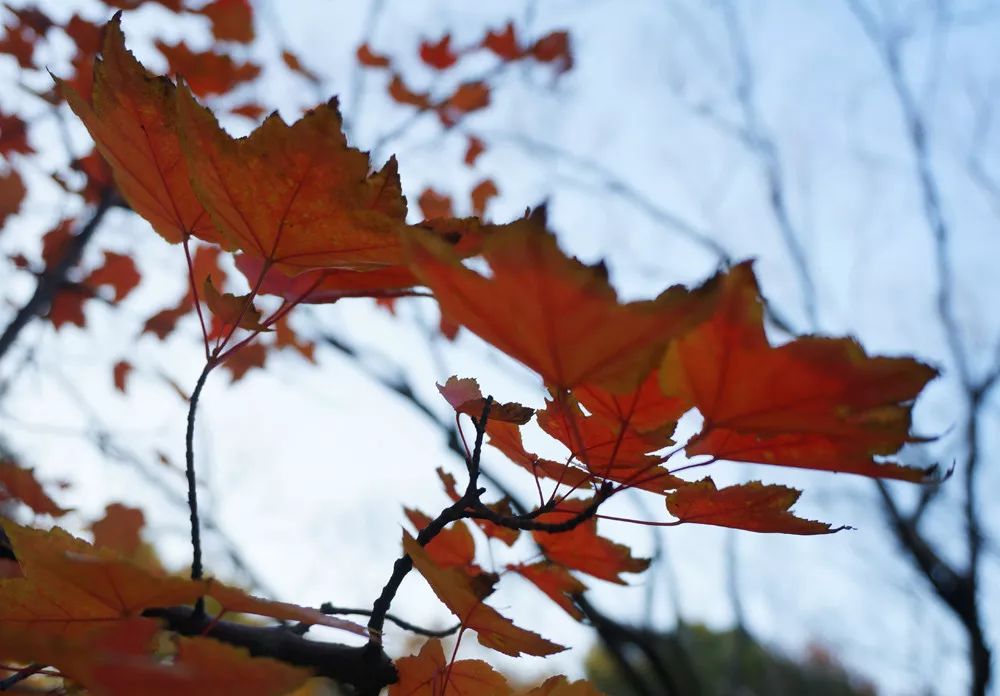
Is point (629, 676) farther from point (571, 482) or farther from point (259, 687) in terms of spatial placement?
point (259, 687)

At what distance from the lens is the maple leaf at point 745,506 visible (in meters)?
0.39

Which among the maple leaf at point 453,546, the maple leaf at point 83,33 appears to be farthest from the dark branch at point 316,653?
the maple leaf at point 83,33

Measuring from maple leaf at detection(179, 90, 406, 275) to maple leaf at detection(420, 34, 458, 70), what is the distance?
1625mm

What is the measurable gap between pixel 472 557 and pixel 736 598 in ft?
5.59

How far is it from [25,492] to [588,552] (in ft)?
1.85

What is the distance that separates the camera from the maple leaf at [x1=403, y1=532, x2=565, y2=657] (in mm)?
345

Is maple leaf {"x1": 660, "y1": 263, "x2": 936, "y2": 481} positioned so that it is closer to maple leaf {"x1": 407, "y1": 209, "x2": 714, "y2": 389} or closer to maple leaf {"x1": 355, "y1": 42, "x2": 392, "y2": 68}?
maple leaf {"x1": 407, "y1": 209, "x2": 714, "y2": 389}

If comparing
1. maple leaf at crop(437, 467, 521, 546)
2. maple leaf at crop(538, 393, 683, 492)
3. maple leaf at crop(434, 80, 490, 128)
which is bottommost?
maple leaf at crop(538, 393, 683, 492)

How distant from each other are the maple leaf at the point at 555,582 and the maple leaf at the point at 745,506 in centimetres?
19

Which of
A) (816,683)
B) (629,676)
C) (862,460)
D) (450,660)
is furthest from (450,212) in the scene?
(816,683)

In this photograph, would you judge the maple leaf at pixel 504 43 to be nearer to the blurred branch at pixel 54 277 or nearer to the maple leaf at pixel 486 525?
the blurred branch at pixel 54 277

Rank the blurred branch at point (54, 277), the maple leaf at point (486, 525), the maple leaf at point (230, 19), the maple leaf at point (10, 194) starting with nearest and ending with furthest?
the maple leaf at point (486, 525) → the blurred branch at point (54, 277) → the maple leaf at point (10, 194) → the maple leaf at point (230, 19)

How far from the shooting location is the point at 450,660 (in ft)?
1.56

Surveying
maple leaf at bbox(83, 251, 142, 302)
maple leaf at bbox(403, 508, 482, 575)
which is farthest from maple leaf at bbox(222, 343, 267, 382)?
maple leaf at bbox(403, 508, 482, 575)
